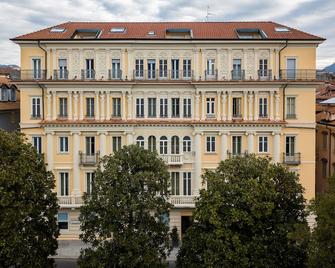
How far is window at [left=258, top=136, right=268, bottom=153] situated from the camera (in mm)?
43487

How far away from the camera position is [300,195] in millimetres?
28281

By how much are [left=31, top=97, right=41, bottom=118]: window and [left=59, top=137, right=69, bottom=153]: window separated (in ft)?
10.6

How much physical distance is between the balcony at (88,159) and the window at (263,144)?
15513 millimetres

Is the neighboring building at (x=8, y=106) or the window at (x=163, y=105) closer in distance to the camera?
the window at (x=163, y=105)

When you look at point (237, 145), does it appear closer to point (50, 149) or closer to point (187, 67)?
point (187, 67)

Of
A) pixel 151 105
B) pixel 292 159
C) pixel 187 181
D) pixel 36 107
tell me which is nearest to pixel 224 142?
pixel 187 181

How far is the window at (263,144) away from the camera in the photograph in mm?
43487

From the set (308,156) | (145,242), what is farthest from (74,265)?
(308,156)

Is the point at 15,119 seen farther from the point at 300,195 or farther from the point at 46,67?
the point at 300,195

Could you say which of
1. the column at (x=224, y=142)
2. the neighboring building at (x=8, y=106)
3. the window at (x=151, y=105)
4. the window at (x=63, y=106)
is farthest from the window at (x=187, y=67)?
the neighboring building at (x=8, y=106)

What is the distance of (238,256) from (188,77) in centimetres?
2136

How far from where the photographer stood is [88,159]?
143 feet

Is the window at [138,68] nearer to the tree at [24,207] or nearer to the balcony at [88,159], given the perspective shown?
the balcony at [88,159]

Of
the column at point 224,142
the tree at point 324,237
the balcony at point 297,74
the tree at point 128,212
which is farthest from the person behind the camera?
the column at point 224,142
